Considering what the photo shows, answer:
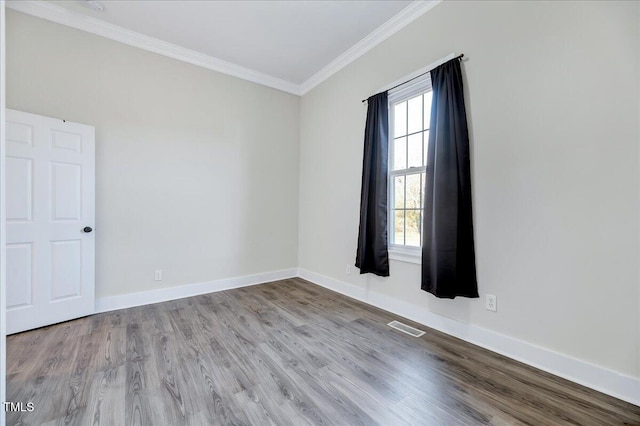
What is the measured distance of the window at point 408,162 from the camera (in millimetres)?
2713

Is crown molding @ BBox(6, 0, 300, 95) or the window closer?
crown molding @ BBox(6, 0, 300, 95)

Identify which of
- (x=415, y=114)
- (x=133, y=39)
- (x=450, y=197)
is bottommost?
(x=450, y=197)

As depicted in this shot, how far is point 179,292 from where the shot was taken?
3365 millimetres

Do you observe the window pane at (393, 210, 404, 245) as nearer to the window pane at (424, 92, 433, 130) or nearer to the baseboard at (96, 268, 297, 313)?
the window pane at (424, 92, 433, 130)

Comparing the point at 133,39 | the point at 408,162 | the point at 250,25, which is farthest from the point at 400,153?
the point at 133,39

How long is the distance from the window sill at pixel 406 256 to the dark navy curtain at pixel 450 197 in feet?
0.77

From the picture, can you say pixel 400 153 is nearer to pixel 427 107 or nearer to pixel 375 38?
pixel 427 107

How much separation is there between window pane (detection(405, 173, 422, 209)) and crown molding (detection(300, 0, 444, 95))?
5.18ft

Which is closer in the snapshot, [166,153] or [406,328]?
[406,328]

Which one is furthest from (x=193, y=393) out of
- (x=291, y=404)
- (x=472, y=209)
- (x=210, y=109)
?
(x=210, y=109)

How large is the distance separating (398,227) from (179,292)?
282cm

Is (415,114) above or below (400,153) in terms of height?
above

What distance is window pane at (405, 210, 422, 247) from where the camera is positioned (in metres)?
2.76

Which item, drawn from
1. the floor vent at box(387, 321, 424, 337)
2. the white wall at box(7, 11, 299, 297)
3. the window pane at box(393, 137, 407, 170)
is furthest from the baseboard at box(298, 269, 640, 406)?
the white wall at box(7, 11, 299, 297)
